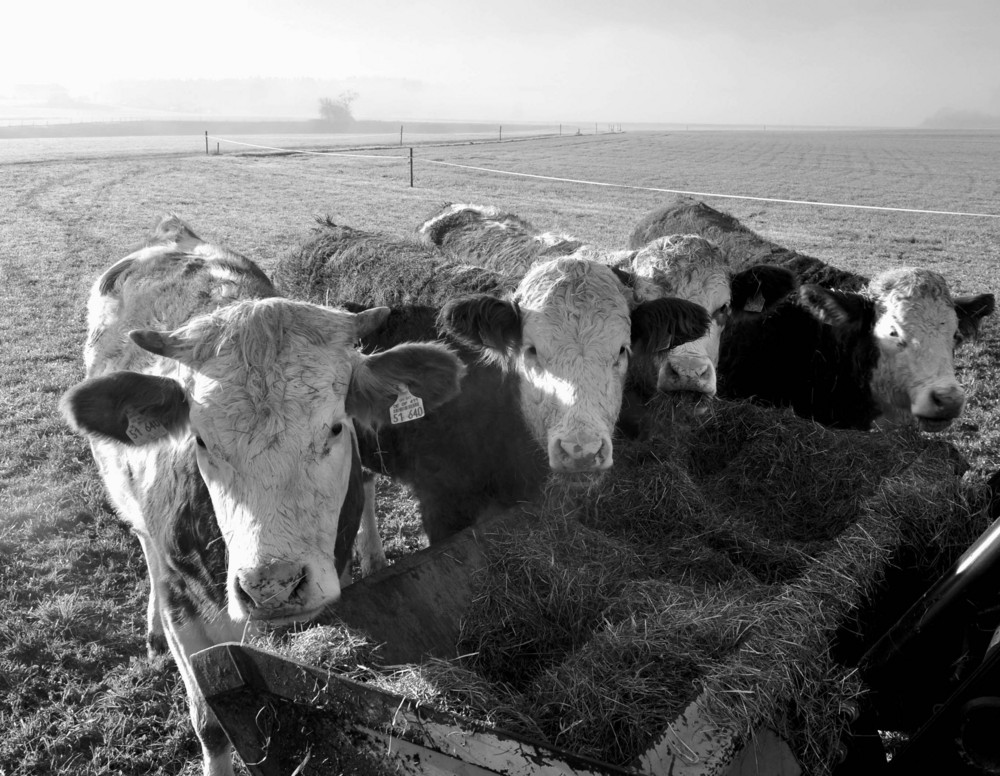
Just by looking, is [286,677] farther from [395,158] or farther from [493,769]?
[395,158]

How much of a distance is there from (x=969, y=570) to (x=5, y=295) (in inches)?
517

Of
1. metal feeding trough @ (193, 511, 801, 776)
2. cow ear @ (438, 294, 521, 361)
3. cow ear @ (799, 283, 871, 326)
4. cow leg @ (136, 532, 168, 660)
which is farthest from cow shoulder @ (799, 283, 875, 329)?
cow leg @ (136, 532, 168, 660)

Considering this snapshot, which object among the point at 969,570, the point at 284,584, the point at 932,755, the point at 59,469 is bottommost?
the point at 59,469

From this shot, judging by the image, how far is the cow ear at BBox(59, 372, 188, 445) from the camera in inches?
107

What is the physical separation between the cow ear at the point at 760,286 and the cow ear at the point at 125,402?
15.3 feet

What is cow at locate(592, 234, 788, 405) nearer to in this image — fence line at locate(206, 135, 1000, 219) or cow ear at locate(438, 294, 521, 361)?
cow ear at locate(438, 294, 521, 361)

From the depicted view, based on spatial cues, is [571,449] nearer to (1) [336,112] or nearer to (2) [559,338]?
(2) [559,338]

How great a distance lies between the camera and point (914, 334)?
553 centimetres

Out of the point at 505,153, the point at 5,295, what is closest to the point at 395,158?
the point at 505,153

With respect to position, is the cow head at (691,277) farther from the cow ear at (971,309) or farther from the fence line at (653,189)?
the fence line at (653,189)

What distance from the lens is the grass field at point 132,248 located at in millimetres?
3785

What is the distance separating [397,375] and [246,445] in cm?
73

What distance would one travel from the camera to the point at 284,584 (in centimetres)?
246

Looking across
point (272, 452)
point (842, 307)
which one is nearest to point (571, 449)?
point (272, 452)
